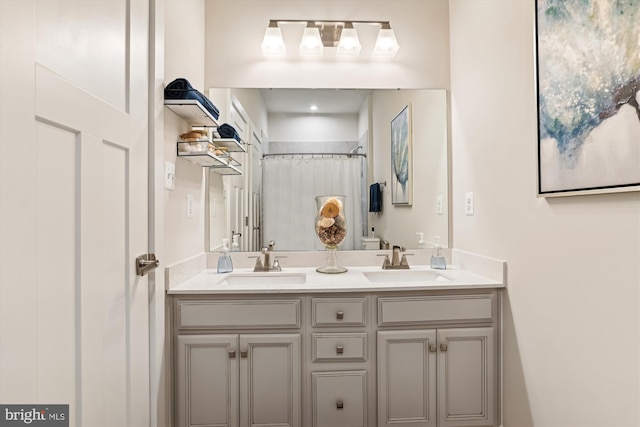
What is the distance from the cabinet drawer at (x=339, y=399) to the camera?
1555 mm

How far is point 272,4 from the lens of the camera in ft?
6.84

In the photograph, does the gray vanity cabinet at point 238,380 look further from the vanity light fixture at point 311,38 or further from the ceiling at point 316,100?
the vanity light fixture at point 311,38

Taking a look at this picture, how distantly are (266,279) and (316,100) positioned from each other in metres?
1.16

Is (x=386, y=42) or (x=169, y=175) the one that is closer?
(x=169, y=175)

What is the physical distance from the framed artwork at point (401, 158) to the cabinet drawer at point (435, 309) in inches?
28.6

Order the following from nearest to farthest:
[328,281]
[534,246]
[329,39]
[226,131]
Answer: [534,246] → [328,281] → [226,131] → [329,39]

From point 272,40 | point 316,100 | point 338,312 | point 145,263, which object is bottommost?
point 338,312

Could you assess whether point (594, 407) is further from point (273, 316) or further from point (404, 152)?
point (404, 152)

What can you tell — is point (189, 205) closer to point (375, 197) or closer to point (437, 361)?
point (375, 197)

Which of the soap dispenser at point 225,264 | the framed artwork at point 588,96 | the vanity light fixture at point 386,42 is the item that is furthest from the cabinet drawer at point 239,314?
the vanity light fixture at point 386,42

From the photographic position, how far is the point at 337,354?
1563mm

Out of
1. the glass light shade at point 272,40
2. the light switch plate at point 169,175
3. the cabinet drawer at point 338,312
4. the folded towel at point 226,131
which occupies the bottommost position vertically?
the cabinet drawer at point 338,312

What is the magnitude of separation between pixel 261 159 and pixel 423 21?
137 cm

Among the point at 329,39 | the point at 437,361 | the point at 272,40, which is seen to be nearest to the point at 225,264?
the point at 437,361
